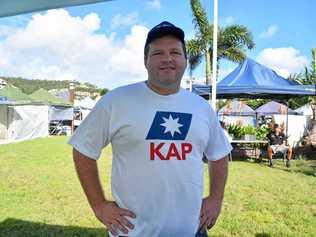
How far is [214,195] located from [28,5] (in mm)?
1780

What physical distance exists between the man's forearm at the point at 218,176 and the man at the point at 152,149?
20 cm

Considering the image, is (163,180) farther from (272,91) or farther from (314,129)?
(314,129)

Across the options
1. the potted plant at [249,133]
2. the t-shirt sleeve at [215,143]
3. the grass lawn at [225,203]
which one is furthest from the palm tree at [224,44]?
the t-shirt sleeve at [215,143]

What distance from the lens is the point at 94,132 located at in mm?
2088

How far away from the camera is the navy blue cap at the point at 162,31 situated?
2.13m

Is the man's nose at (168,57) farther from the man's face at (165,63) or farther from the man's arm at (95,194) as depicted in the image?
the man's arm at (95,194)

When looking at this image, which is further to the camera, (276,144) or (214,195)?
(276,144)

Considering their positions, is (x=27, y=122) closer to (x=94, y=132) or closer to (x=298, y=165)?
(x=298, y=165)

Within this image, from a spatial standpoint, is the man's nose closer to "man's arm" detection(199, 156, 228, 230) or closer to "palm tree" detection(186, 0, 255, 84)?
"man's arm" detection(199, 156, 228, 230)

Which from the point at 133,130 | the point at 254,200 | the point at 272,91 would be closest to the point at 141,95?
the point at 133,130

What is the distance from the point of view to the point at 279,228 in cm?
563

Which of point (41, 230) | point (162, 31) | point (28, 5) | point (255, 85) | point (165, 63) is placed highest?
point (255, 85)

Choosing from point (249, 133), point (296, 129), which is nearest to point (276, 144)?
point (249, 133)

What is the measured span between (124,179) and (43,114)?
27.5m
